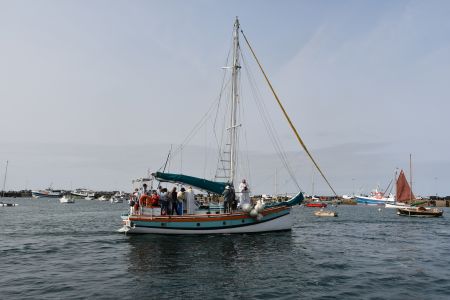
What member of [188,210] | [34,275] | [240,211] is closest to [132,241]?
[188,210]

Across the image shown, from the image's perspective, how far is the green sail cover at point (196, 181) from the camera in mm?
29562

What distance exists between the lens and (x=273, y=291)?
14320mm

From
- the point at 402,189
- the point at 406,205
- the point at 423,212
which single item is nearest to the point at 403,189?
the point at 402,189

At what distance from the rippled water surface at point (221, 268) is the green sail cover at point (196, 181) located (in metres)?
3.90

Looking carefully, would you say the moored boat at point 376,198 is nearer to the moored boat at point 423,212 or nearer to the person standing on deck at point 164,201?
the moored boat at point 423,212

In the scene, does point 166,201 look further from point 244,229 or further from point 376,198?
point 376,198

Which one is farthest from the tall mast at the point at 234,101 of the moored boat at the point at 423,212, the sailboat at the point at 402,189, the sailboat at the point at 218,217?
the sailboat at the point at 402,189

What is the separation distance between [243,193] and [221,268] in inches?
458

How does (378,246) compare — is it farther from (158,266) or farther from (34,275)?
(34,275)

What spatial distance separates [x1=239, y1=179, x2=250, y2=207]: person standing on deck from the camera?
29438 millimetres

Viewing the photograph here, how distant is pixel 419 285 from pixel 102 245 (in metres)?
19.4

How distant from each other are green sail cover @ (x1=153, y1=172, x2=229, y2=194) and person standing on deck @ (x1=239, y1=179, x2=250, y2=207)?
1.56 metres

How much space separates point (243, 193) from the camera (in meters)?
29.5

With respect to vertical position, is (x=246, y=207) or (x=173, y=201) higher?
(x=173, y=201)
